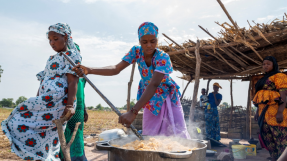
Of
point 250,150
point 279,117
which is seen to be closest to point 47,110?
point 279,117

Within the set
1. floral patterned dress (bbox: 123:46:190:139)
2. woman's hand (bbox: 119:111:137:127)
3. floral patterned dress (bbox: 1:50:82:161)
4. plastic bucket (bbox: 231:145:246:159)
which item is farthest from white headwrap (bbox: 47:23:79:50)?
plastic bucket (bbox: 231:145:246:159)

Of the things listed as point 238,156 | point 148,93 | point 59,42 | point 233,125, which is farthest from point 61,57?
point 233,125

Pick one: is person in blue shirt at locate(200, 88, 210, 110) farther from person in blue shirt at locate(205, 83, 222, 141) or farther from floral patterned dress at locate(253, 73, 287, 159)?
floral patterned dress at locate(253, 73, 287, 159)

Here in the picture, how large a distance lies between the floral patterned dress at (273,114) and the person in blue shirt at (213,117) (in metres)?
3.67

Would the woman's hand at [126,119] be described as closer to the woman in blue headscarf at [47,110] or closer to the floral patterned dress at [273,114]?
the woman in blue headscarf at [47,110]

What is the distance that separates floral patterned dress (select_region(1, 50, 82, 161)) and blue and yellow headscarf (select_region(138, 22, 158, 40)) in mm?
875

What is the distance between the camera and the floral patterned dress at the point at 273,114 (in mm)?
3844

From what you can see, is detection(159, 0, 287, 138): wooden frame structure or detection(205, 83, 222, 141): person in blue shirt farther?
detection(205, 83, 222, 141): person in blue shirt

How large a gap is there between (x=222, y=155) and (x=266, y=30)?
2.76 metres

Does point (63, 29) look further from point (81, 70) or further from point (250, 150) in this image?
point (250, 150)

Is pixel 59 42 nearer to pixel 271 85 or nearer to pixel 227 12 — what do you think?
pixel 227 12

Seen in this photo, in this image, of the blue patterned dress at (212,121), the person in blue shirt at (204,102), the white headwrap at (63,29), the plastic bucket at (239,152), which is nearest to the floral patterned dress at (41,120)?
the white headwrap at (63,29)

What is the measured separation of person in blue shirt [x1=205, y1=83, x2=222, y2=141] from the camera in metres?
7.76

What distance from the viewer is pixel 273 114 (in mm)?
3963
